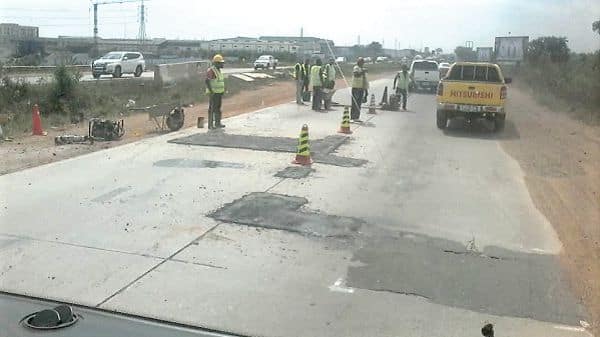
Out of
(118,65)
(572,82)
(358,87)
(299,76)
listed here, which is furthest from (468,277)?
(118,65)

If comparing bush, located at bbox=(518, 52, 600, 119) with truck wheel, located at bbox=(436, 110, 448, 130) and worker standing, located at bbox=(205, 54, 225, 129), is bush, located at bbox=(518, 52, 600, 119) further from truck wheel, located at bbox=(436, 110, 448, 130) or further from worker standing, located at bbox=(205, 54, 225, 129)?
worker standing, located at bbox=(205, 54, 225, 129)

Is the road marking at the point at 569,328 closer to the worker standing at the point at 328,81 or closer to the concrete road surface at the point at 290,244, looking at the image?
the concrete road surface at the point at 290,244

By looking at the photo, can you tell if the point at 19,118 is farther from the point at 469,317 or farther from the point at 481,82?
the point at 469,317

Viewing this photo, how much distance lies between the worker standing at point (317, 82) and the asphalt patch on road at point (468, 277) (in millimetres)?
15615

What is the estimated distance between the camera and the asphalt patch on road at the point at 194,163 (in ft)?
37.3

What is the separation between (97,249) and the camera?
259 inches

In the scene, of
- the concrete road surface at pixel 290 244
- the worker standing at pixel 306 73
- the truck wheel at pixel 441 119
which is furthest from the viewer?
the worker standing at pixel 306 73

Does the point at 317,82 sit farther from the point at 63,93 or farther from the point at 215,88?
the point at 63,93

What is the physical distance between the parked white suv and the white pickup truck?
1848 centimetres

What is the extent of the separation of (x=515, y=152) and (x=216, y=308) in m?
11.2

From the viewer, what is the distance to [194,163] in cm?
1160

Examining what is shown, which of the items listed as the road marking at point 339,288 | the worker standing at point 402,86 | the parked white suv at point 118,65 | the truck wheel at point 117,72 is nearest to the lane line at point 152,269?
the road marking at point 339,288

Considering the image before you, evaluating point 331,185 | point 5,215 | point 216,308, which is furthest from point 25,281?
point 331,185

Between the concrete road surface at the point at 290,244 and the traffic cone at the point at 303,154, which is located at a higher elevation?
the traffic cone at the point at 303,154
